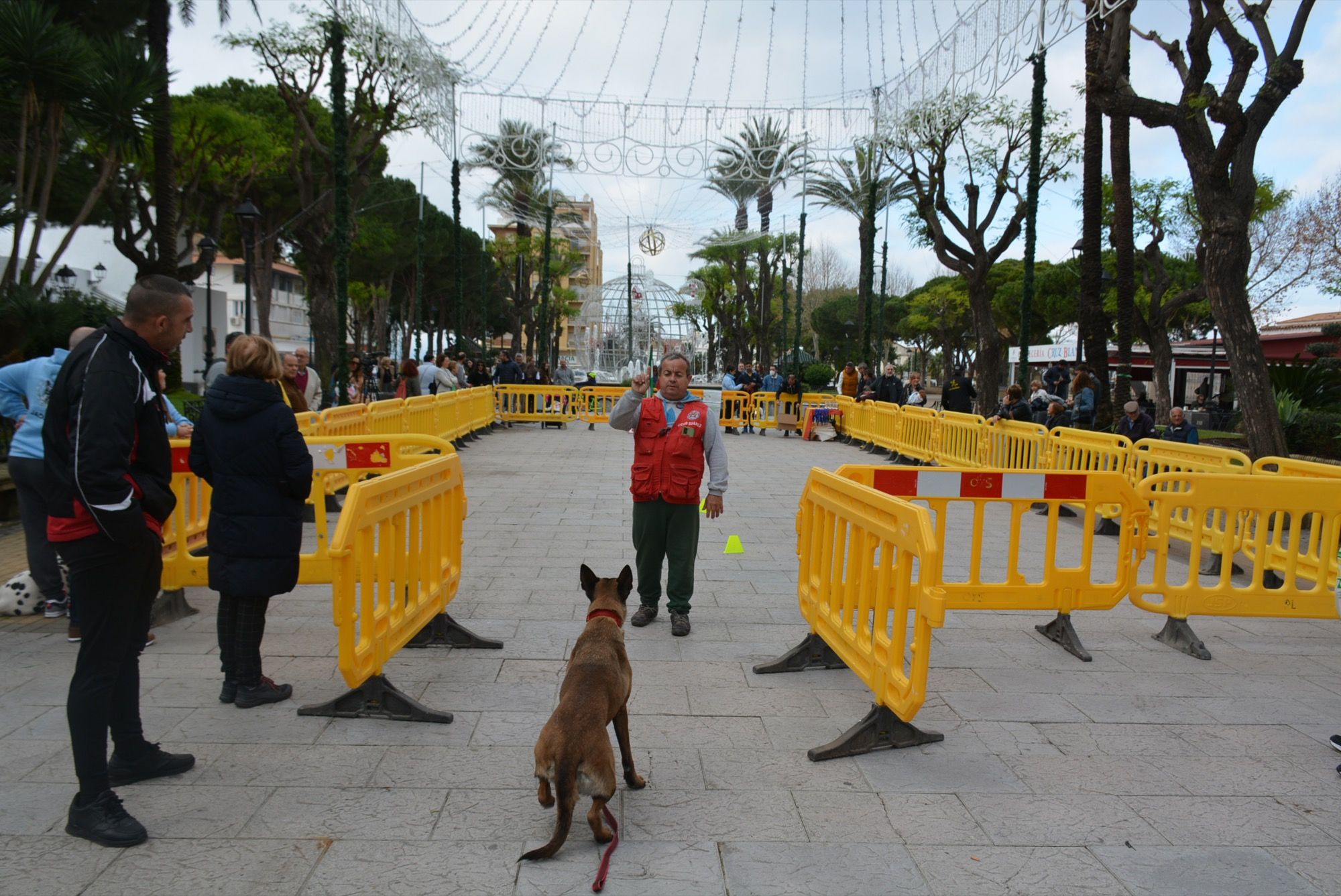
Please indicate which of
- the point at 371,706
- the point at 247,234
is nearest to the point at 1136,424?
the point at 371,706

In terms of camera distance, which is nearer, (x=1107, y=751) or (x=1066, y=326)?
(x=1107, y=751)

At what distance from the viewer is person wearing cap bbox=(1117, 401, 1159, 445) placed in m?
10.8

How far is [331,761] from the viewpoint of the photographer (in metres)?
3.82

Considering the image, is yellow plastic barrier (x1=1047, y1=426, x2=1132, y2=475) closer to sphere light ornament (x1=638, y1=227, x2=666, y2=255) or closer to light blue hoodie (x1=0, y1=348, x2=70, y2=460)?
light blue hoodie (x1=0, y1=348, x2=70, y2=460)

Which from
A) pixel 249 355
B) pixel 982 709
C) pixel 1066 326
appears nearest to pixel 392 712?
pixel 249 355

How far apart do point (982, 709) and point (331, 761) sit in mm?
3040

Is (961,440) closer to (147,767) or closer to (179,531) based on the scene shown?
(179,531)

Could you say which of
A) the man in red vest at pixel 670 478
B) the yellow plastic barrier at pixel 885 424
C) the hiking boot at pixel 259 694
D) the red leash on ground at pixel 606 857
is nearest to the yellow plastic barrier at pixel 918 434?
the yellow plastic barrier at pixel 885 424

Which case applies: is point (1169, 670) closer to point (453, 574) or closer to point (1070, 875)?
point (1070, 875)

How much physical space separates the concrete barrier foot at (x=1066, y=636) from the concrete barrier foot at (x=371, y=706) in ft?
11.9

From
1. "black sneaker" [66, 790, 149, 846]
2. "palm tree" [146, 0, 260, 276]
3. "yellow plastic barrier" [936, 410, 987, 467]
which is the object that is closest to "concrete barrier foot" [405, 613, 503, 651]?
"black sneaker" [66, 790, 149, 846]

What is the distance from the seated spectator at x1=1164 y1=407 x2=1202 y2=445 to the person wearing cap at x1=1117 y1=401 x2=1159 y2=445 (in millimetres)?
244

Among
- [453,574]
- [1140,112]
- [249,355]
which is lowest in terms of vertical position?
[453,574]

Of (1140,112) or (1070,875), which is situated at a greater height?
(1140,112)
